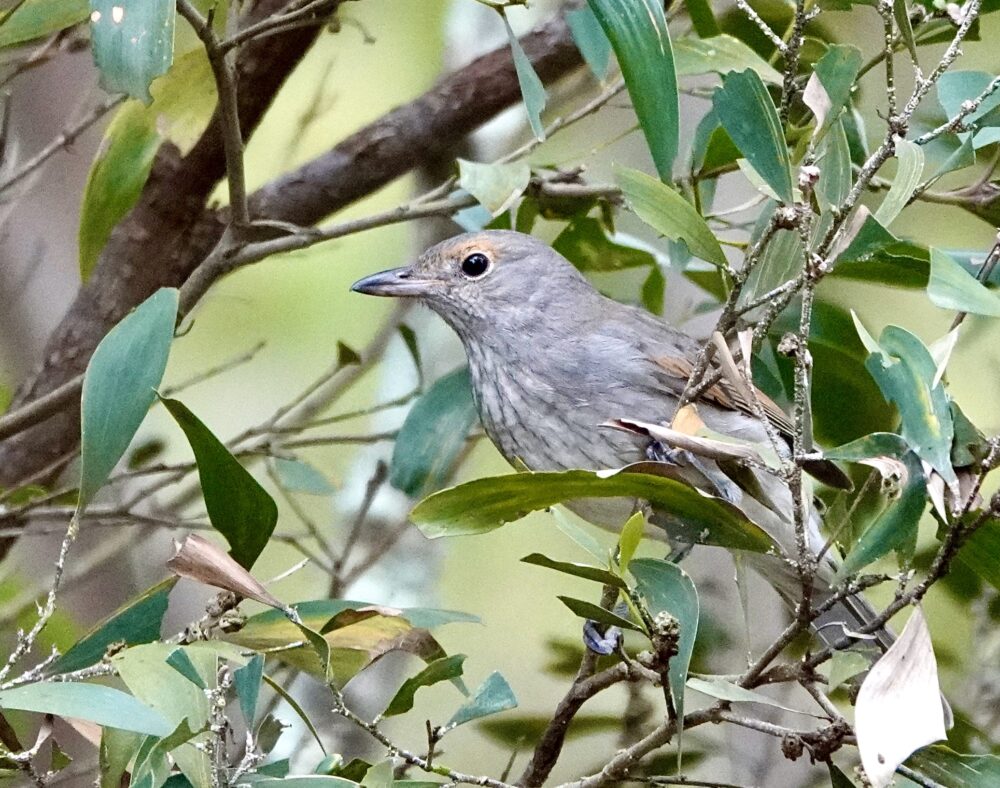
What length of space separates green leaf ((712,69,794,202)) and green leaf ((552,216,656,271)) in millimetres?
1194

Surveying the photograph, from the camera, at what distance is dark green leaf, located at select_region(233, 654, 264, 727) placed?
1511 mm

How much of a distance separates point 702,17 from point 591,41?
225 mm

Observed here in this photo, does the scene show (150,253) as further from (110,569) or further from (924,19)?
(924,19)

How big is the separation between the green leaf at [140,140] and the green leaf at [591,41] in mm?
721

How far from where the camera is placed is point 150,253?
3066 mm

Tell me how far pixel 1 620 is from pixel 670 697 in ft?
7.61

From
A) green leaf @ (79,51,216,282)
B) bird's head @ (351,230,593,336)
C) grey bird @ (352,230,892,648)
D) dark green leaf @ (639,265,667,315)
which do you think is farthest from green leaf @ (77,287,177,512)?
dark green leaf @ (639,265,667,315)

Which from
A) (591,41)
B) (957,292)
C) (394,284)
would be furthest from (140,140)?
(957,292)

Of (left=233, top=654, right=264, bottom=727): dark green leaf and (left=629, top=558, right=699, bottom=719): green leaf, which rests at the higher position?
(left=233, top=654, right=264, bottom=727): dark green leaf

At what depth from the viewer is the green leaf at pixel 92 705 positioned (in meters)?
1.36

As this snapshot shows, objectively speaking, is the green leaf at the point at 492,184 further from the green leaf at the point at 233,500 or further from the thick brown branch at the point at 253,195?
the thick brown branch at the point at 253,195

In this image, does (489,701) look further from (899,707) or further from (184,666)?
(899,707)

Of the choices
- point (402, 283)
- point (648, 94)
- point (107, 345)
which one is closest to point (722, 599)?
point (402, 283)

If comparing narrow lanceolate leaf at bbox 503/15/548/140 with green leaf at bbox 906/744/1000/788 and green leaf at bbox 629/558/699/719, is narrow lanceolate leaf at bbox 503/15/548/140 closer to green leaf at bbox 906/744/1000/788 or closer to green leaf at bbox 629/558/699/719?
green leaf at bbox 629/558/699/719
